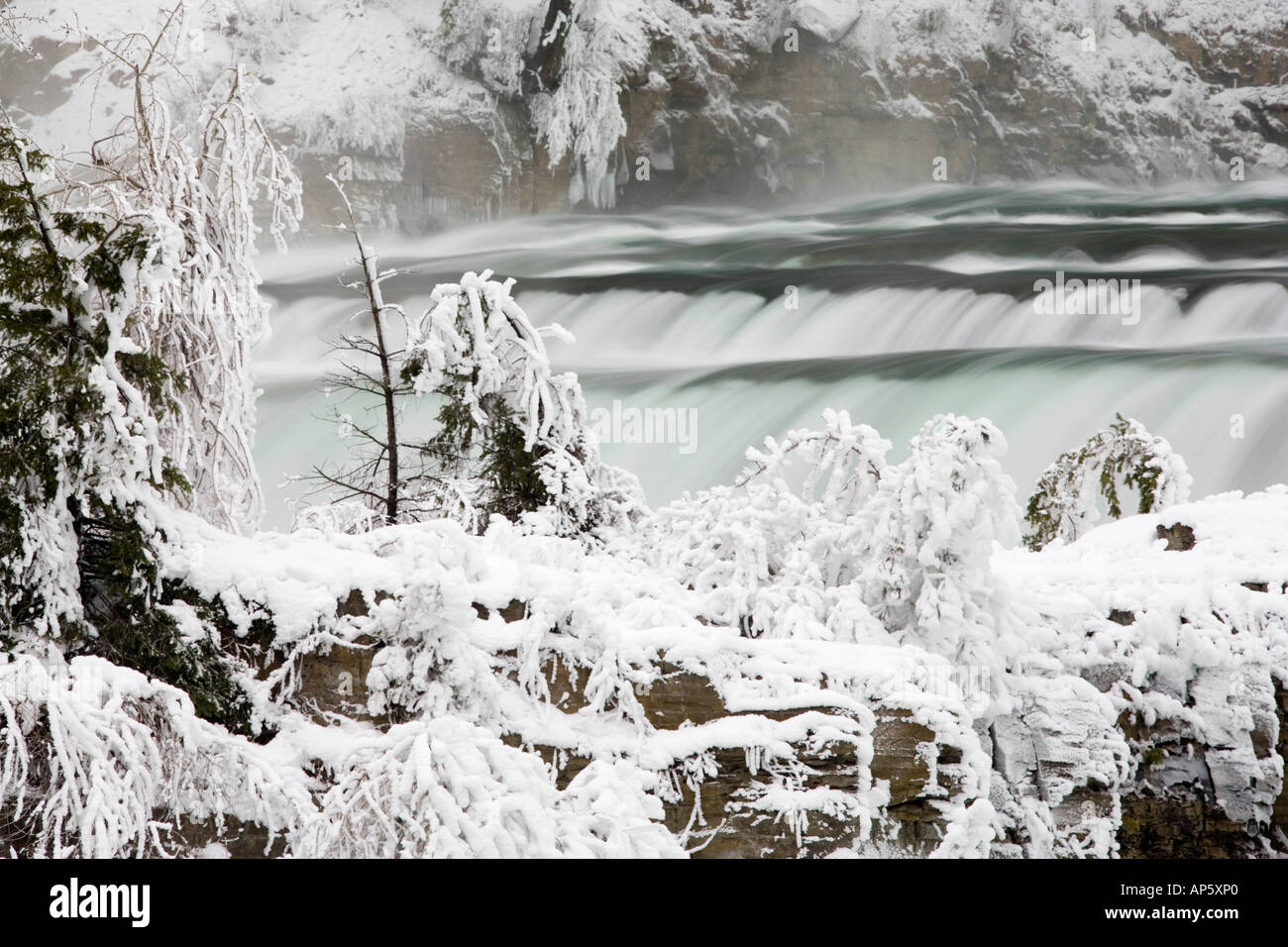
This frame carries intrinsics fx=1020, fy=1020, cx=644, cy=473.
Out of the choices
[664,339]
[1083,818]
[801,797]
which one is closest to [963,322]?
[664,339]

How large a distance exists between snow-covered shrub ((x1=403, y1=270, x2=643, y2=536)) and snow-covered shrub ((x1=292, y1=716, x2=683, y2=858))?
354cm

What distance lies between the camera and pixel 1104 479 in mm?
11492

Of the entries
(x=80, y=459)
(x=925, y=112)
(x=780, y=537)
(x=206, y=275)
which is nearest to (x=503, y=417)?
(x=780, y=537)

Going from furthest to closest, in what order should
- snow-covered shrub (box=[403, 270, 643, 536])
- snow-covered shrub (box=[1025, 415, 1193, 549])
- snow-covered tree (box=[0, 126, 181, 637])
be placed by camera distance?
1. snow-covered shrub (box=[1025, 415, 1193, 549])
2. snow-covered shrub (box=[403, 270, 643, 536])
3. snow-covered tree (box=[0, 126, 181, 637])

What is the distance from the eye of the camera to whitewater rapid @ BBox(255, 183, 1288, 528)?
12.9m

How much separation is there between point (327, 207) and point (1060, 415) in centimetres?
988

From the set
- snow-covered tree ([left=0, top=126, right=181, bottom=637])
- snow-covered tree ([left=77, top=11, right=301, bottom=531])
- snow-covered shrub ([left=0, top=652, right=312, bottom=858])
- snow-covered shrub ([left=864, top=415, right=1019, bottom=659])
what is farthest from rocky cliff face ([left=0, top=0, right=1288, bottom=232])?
snow-covered shrub ([left=0, top=652, right=312, bottom=858])

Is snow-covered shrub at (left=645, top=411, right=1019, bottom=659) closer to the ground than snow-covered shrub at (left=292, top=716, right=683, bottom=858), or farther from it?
farther from it

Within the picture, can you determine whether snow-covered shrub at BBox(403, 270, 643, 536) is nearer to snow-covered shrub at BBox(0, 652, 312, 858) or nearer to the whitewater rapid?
snow-covered shrub at BBox(0, 652, 312, 858)

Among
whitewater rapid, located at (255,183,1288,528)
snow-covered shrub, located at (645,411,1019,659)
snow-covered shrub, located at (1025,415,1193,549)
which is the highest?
whitewater rapid, located at (255,183,1288,528)

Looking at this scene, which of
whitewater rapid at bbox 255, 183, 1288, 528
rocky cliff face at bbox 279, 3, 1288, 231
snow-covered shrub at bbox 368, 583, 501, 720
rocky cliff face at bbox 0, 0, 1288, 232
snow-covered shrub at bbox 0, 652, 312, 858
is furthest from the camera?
rocky cliff face at bbox 279, 3, 1288, 231

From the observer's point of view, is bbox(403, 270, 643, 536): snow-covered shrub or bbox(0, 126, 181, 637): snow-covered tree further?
bbox(403, 270, 643, 536): snow-covered shrub

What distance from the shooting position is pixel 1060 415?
524 inches

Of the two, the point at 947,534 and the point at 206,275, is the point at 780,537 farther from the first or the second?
the point at 206,275
